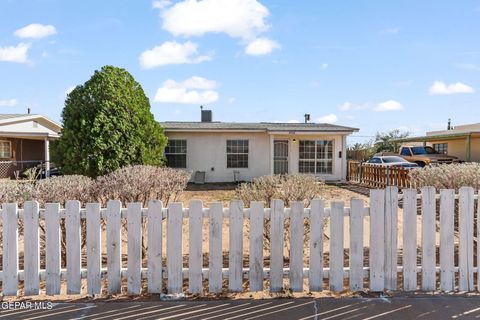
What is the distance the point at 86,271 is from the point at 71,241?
357 mm

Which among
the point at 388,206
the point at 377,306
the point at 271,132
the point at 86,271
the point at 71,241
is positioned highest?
the point at 271,132

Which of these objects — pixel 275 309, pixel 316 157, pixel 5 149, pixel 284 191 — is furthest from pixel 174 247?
pixel 5 149

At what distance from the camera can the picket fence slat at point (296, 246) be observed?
3846 mm

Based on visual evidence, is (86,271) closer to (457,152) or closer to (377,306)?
(377,306)

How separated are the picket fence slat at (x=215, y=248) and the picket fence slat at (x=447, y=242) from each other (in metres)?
2.44

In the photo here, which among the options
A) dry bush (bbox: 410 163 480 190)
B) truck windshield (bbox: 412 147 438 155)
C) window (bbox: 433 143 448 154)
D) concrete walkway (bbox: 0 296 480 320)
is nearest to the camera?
concrete walkway (bbox: 0 296 480 320)

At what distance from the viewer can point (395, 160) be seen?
2067 centimetres

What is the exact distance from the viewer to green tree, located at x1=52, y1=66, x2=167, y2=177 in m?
10.5

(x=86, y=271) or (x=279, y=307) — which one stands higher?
(x=86, y=271)

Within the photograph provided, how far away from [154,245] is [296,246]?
1499 millimetres

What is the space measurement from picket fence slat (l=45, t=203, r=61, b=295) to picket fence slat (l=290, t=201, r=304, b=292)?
2419 millimetres

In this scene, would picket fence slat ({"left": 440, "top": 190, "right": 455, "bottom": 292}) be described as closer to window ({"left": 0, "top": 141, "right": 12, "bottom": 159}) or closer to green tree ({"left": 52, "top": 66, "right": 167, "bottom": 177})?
green tree ({"left": 52, "top": 66, "right": 167, "bottom": 177})

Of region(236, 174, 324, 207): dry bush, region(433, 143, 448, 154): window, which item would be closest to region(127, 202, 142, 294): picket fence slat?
region(236, 174, 324, 207): dry bush

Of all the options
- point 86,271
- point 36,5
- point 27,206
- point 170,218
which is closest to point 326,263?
point 170,218
